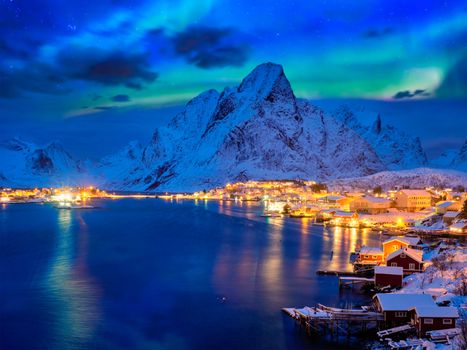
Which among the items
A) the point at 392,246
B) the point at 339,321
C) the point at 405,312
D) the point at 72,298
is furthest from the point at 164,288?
the point at 392,246

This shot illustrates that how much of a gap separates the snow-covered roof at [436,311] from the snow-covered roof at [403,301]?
1.48 ft

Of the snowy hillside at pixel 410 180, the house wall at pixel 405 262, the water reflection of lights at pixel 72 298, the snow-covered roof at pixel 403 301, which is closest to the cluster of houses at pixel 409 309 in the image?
the snow-covered roof at pixel 403 301

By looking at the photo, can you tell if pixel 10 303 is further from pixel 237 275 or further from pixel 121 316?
pixel 237 275

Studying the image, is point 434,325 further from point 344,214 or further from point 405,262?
point 344,214

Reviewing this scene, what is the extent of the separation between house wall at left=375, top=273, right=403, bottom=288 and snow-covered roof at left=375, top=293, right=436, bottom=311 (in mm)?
5271

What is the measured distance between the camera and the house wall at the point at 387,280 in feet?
78.4

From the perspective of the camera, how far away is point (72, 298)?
2288 centimetres

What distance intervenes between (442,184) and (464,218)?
5457 centimetres

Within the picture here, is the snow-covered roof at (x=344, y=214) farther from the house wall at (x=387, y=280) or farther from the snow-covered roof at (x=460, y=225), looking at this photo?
the house wall at (x=387, y=280)

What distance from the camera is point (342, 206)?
73.8 meters

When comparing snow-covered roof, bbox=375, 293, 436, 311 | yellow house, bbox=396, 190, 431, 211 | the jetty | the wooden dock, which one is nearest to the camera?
snow-covered roof, bbox=375, 293, 436, 311

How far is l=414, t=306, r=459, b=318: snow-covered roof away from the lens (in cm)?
1641

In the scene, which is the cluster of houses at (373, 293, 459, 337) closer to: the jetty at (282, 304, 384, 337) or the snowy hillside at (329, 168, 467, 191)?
the jetty at (282, 304, 384, 337)

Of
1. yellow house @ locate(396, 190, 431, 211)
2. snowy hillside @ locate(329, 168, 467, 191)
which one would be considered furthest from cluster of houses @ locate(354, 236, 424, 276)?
snowy hillside @ locate(329, 168, 467, 191)
